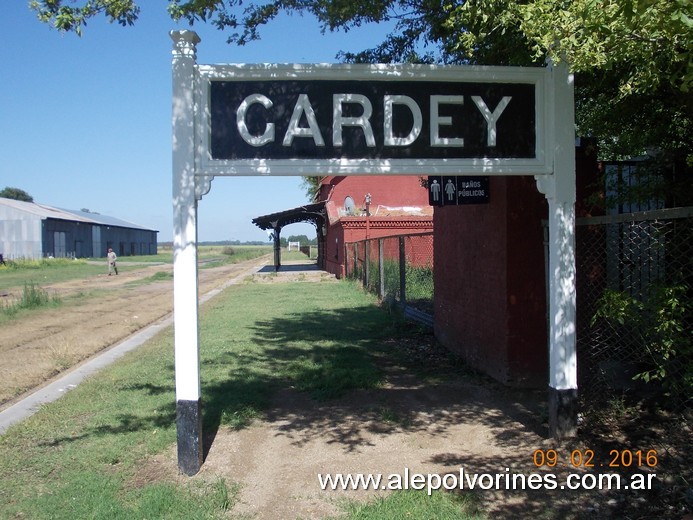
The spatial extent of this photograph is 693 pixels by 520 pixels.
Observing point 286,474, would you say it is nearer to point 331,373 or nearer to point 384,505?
point 384,505

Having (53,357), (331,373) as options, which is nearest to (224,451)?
(331,373)

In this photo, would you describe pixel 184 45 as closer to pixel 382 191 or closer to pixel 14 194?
pixel 382 191

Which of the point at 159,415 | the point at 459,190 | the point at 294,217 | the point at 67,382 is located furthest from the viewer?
the point at 294,217

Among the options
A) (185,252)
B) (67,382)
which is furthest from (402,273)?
(185,252)

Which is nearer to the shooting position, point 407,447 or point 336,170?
point 336,170

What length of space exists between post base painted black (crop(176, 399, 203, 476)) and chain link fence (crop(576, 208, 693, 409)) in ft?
10.5

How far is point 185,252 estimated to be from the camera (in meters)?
4.69

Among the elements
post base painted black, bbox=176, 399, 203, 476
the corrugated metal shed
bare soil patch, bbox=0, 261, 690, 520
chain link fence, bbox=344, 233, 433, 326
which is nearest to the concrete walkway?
bare soil patch, bbox=0, 261, 690, 520

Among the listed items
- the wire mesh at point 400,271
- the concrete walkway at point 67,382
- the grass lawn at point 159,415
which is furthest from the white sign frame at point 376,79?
the wire mesh at point 400,271

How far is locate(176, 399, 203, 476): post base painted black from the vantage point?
4.71 m

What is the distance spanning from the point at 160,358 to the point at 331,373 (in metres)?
3.30

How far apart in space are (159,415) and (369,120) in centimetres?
359

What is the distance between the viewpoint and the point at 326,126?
4887 mm

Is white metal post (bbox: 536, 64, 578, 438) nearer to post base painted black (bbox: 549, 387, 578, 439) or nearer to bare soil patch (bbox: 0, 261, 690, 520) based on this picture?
post base painted black (bbox: 549, 387, 578, 439)
